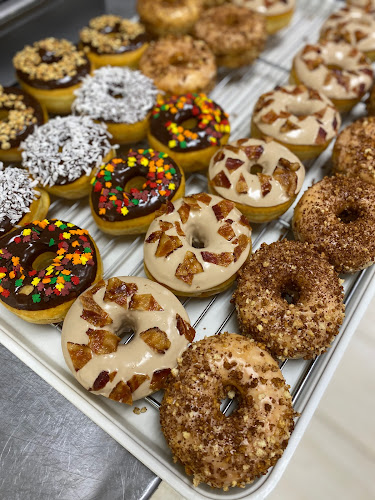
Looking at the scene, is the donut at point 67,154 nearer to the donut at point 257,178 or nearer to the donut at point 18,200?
the donut at point 18,200

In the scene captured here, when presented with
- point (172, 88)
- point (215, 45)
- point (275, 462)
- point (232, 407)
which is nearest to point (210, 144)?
point (172, 88)

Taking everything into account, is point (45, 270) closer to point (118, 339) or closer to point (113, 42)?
point (118, 339)

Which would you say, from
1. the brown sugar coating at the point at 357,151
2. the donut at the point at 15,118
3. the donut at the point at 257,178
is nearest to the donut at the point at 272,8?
the brown sugar coating at the point at 357,151

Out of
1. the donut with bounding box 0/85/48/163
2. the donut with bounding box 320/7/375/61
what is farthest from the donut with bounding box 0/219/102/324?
the donut with bounding box 320/7/375/61

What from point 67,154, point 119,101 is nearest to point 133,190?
point 67,154

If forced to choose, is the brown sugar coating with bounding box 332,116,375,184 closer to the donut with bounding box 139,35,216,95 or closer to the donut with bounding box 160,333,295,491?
the donut with bounding box 139,35,216,95
